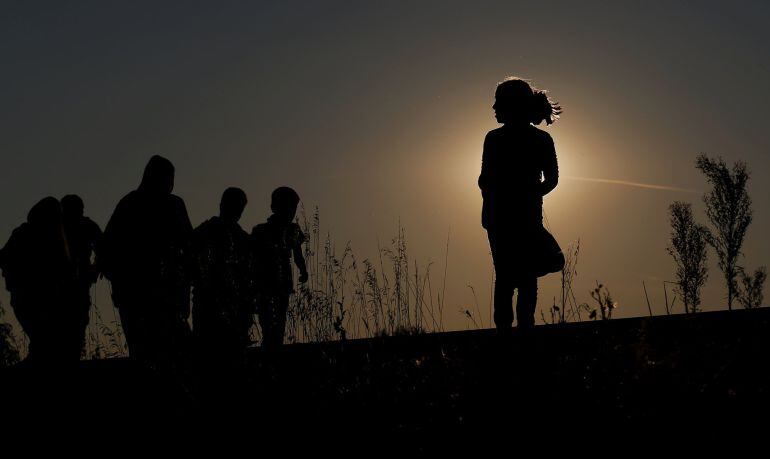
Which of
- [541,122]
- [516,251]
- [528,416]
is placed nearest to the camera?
[528,416]

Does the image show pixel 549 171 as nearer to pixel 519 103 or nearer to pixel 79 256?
pixel 519 103

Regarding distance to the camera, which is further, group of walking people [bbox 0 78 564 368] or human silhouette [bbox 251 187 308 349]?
human silhouette [bbox 251 187 308 349]

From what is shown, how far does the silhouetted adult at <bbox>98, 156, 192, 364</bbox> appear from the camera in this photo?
6.66 metres

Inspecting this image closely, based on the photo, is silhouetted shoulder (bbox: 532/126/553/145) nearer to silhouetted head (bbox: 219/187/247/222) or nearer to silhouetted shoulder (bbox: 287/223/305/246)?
silhouetted shoulder (bbox: 287/223/305/246)

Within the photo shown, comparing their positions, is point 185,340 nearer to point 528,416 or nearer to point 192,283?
point 192,283

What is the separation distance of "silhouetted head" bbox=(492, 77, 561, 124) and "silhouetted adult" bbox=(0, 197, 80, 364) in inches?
145

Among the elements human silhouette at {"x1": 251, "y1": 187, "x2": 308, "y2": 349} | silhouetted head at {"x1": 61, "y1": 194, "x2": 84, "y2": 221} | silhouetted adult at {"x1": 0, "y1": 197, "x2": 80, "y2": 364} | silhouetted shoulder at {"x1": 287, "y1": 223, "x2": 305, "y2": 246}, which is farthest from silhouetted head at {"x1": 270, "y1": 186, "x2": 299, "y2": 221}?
silhouetted adult at {"x1": 0, "y1": 197, "x2": 80, "y2": 364}

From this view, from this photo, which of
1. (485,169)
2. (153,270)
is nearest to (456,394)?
(485,169)

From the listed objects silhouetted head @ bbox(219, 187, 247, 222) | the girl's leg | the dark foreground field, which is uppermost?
silhouetted head @ bbox(219, 187, 247, 222)

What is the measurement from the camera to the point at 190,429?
4180 mm

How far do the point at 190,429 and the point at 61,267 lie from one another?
358 cm

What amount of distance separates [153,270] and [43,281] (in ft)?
3.66

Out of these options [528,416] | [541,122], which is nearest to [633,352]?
[528,416]

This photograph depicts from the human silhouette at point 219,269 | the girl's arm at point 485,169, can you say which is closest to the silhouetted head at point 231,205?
the human silhouette at point 219,269
